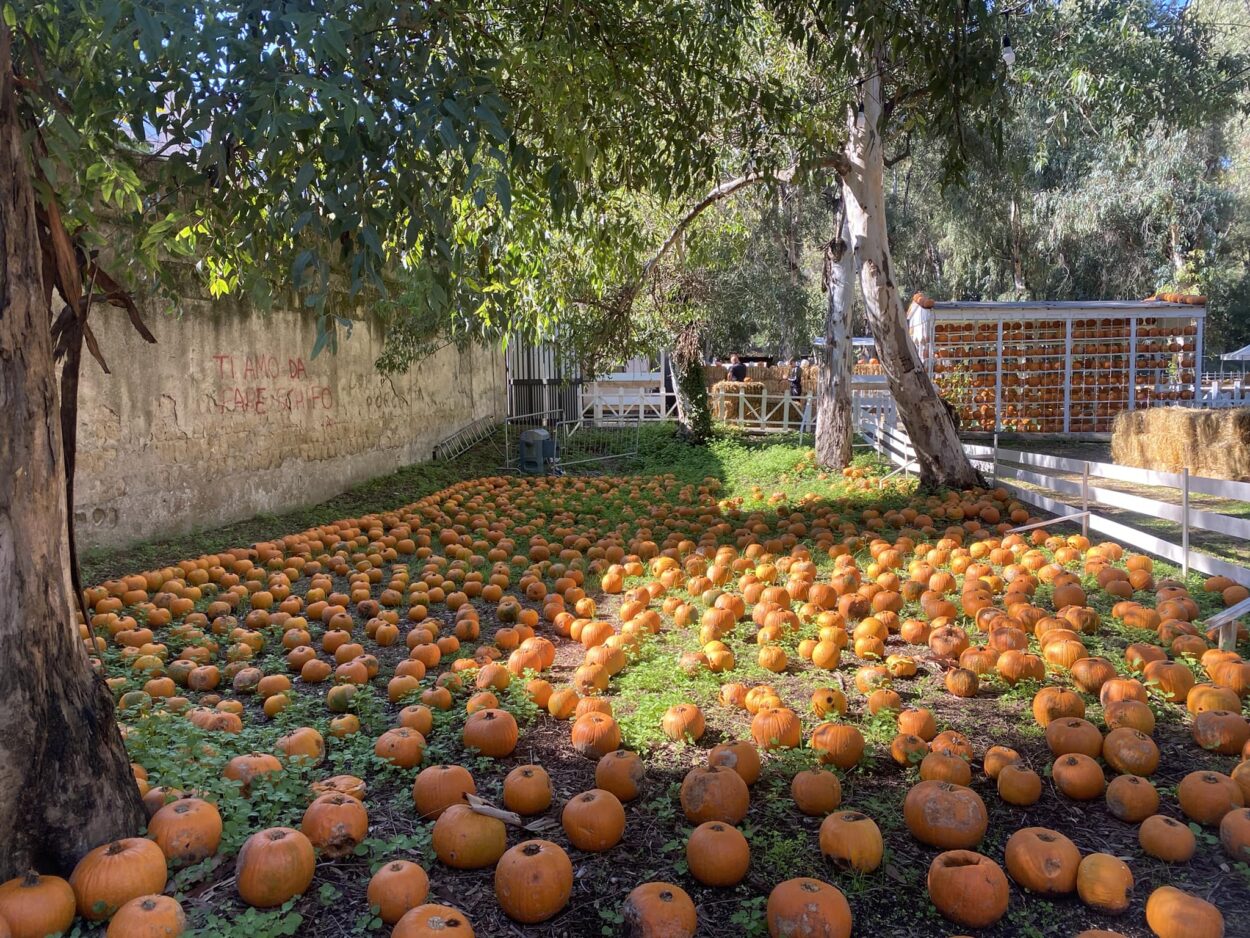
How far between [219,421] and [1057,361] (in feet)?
63.2

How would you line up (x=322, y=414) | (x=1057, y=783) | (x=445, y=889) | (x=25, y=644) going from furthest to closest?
1. (x=322, y=414)
2. (x=1057, y=783)
3. (x=445, y=889)
4. (x=25, y=644)

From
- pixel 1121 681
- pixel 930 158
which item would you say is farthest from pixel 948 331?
pixel 1121 681

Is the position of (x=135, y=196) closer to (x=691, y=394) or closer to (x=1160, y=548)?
(x=1160, y=548)

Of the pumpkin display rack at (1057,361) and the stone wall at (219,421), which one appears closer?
the stone wall at (219,421)

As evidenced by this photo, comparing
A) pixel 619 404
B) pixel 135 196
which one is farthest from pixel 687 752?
pixel 619 404

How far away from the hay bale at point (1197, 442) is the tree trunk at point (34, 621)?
49.7 ft

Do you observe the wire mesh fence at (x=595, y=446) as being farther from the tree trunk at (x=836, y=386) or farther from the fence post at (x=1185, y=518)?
the fence post at (x=1185, y=518)

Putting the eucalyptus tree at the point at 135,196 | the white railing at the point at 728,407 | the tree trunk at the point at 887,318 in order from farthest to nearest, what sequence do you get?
1. the white railing at the point at 728,407
2. the tree trunk at the point at 887,318
3. the eucalyptus tree at the point at 135,196

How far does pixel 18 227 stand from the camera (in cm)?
289

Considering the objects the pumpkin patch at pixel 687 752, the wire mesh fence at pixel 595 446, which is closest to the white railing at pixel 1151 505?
the pumpkin patch at pixel 687 752

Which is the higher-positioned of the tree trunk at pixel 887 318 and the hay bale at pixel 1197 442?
the tree trunk at pixel 887 318

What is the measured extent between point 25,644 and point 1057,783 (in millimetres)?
3875

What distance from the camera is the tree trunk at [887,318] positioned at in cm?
1073

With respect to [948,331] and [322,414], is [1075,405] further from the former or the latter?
[322,414]
